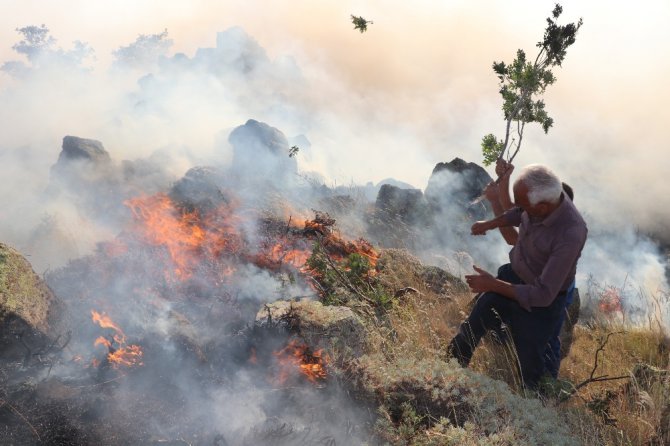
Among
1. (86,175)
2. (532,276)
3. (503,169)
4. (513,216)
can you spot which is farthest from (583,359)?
(86,175)

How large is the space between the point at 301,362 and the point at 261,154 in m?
9.47

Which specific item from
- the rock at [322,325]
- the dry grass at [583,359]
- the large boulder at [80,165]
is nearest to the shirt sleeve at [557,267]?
the dry grass at [583,359]

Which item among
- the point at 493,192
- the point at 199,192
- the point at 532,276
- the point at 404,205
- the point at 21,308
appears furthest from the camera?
the point at 404,205

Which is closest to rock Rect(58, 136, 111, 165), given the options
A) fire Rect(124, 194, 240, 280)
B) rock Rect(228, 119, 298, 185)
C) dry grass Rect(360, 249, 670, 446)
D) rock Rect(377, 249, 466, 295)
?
rock Rect(228, 119, 298, 185)

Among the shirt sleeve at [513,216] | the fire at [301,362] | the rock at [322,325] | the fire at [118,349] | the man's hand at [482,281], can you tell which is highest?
the shirt sleeve at [513,216]

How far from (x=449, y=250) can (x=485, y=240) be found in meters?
1.52

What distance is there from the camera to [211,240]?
632 cm

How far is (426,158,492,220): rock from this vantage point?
479 inches

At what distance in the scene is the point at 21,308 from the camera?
13.2ft

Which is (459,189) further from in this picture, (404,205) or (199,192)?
(199,192)

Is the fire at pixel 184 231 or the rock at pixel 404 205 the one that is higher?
the rock at pixel 404 205

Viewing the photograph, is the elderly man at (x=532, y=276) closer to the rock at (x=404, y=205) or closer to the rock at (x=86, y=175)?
the rock at (x=404, y=205)

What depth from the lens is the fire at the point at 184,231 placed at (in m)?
5.89

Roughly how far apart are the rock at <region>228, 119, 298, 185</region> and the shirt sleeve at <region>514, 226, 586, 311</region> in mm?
8513
